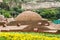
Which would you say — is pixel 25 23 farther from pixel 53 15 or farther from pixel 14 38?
pixel 53 15

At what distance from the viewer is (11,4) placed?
3709cm

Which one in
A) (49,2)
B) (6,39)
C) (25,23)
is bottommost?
(49,2)

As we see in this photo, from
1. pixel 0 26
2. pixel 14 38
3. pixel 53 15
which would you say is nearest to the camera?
pixel 14 38

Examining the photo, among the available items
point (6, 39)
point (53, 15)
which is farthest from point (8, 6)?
point (6, 39)

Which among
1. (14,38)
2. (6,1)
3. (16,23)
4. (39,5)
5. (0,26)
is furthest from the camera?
(39,5)

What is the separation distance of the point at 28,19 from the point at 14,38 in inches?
331

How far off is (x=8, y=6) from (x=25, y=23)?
18.4 metres

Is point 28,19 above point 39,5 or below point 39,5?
above

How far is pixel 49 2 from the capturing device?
42.2 m

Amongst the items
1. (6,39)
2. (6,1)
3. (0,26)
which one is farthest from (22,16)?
(6,1)

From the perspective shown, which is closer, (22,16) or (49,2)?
(22,16)

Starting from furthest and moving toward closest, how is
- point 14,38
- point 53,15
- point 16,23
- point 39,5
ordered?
point 39,5
point 53,15
point 16,23
point 14,38

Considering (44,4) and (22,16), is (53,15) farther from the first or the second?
(22,16)

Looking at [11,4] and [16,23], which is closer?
[16,23]
